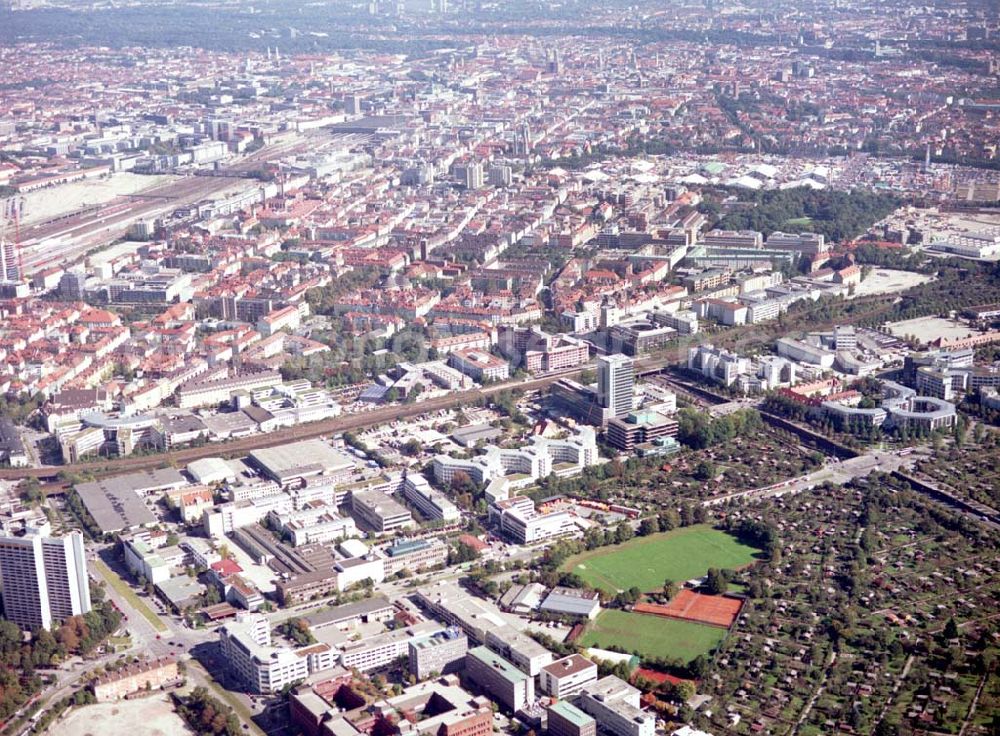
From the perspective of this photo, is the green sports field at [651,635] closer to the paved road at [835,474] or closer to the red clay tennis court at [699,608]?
the red clay tennis court at [699,608]

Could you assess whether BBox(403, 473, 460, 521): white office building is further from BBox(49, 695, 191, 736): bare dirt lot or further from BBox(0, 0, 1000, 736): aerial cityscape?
BBox(49, 695, 191, 736): bare dirt lot

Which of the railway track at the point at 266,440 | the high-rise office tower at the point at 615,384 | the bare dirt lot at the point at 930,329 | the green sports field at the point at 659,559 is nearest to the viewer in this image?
the green sports field at the point at 659,559

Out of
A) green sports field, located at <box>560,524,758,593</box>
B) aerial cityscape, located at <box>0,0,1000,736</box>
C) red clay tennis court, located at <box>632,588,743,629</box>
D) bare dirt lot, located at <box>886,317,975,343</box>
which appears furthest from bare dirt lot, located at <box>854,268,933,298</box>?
red clay tennis court, located at <box>632,588,743,629</box>

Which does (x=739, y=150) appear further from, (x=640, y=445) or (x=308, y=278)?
(x=640, y=445)

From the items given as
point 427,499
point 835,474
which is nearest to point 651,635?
point 427,499

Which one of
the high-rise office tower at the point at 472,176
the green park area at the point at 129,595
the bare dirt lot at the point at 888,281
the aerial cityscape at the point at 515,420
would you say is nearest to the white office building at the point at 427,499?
the aerial cityscape at the point at 515,420

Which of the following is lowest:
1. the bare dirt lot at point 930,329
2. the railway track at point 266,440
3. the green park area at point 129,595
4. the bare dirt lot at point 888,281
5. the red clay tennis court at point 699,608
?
the green park area at point 129,595

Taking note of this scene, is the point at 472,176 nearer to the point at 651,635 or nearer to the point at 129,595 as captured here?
the point at 129,595
